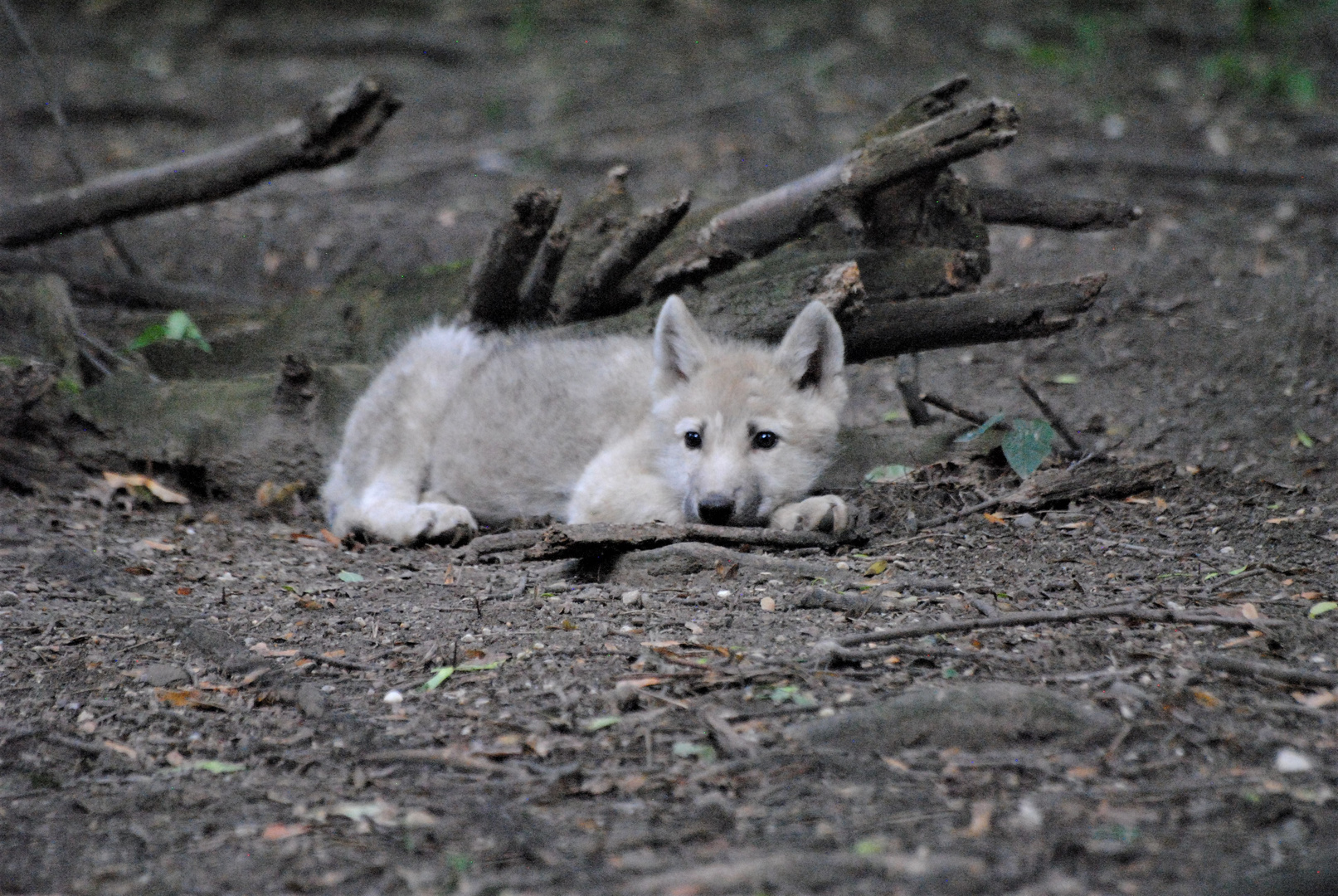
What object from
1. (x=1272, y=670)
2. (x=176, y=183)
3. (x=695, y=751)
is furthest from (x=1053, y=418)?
(x=176, y=183)

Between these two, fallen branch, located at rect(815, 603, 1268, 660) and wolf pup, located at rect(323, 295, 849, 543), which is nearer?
fallen branch, located at rect(815, 603, 1268, 660)

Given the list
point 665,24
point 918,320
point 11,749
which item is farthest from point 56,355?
point 665,24

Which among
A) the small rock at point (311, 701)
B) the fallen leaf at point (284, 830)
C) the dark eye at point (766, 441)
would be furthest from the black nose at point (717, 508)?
the fallen leaf at point (284, 830)

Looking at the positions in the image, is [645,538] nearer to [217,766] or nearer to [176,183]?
[217,766]

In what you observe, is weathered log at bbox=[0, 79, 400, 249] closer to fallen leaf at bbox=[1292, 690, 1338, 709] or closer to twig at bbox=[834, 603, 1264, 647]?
twig at bbox=[834, 603, 1264, 647]

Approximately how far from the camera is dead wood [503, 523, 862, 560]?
4012 mm

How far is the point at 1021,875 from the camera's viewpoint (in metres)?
2.10

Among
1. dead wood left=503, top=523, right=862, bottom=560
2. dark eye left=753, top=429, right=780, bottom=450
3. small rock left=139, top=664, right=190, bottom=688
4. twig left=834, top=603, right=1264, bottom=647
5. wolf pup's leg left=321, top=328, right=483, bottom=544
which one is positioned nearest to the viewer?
twig left=834, top=603, right=1264, bottom=647

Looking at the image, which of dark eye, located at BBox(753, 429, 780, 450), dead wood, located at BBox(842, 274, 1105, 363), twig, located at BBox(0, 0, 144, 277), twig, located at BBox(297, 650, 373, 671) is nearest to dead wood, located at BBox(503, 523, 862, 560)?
dark eye, located at BBox(753, 429, 780, 450)

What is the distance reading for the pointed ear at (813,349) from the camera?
4599mm

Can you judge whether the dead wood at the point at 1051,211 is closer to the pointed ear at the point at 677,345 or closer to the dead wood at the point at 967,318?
the dead wood at the point at 967,318

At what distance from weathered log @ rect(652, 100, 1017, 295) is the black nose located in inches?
47.9

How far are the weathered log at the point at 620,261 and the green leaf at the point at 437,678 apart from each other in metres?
2.38

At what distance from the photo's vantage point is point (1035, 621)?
324 centimetres
